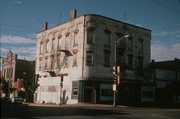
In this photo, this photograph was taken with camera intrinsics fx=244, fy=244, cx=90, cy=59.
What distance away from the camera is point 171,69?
46125 millimetres

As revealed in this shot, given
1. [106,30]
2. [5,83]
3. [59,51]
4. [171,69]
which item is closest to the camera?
[106,30]

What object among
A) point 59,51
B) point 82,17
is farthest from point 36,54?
point 82,17

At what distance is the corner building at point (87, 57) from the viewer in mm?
34781

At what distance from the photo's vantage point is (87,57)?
3512cm

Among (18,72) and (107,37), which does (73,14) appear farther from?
(18,72)

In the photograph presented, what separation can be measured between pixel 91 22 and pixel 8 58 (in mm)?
32577

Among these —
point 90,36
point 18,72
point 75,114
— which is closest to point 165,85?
point 90,36

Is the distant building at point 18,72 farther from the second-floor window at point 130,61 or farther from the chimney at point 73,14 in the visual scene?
the second-floor window at point 130,61

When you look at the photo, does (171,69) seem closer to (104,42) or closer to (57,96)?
(104,42)

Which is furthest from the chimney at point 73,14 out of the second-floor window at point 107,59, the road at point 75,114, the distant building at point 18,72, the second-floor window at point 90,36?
the distant building at point 18,72

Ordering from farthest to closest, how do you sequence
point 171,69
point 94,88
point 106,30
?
point 171,69
point 106,30
point 94,88

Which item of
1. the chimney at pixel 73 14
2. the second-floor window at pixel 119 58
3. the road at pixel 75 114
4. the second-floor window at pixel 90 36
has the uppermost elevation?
the chimney at pixel 73 14

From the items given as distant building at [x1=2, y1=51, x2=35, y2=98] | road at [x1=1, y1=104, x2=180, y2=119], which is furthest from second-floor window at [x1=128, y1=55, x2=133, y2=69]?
distant building at [x1=2, y1=51, x2=35, y2=98]

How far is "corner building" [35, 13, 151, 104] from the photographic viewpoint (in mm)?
34781
